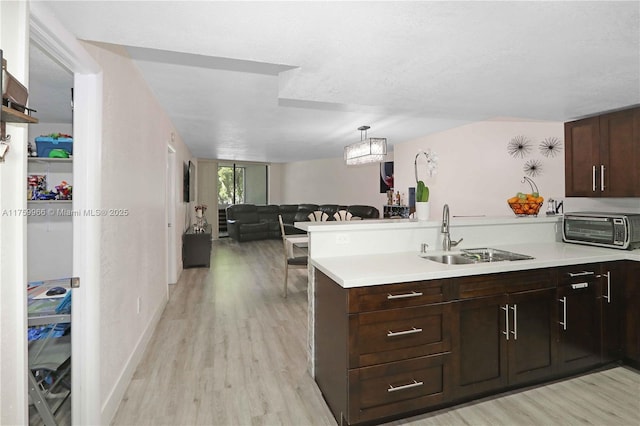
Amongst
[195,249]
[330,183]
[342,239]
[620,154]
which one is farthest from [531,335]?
[330,183]

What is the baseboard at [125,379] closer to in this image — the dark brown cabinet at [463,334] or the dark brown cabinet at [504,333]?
the dark brown cabinet at [463,334]

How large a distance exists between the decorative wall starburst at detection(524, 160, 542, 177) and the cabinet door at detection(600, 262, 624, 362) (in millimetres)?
2081

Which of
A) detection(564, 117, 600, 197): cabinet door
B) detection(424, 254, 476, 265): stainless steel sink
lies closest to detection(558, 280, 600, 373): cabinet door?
detection(424, 254, 476, 265): stainless steel sink

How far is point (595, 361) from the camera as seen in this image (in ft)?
8.06

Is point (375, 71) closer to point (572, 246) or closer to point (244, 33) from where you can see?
point (244, 33)

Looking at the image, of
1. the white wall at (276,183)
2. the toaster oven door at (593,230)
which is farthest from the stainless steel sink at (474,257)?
the white wall at (276,183)

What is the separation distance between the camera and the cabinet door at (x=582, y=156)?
3058mm

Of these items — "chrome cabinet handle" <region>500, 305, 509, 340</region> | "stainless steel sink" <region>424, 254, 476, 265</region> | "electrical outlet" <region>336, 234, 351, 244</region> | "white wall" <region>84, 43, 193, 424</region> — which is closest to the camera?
"white wall" <region>84, 43, 193, 424</region>

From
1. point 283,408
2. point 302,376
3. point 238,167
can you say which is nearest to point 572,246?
point 302,376

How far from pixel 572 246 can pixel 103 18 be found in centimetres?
369

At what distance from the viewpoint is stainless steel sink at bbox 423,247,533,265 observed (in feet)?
8.36

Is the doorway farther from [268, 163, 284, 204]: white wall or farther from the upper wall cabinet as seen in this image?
the upper wall cabinet

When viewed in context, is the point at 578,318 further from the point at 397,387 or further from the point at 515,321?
the point at 397,387

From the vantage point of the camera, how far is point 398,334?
1867 millimetres
